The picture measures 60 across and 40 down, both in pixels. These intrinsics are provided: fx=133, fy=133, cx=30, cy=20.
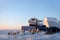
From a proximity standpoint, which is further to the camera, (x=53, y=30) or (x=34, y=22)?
(x=34, y=22)

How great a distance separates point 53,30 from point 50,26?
1.06 metres

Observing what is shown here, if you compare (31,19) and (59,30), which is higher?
(31,19)

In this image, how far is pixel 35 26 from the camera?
20.3 meters

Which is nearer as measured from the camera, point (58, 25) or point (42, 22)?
point (58, 25)

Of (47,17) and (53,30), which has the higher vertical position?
(47,17)

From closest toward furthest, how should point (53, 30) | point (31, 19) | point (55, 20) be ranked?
point (53, 30) < point (55, 20) < point (31, 19)

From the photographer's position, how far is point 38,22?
21.0 m

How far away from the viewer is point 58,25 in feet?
63.4

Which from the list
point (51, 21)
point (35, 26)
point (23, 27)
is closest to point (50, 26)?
point (51, 21)

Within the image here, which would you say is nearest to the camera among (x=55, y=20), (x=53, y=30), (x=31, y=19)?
(x=53, y=30)

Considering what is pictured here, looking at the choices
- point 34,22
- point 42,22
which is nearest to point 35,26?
point 34,22

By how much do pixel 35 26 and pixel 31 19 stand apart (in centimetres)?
130

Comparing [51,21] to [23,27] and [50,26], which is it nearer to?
[50,26]

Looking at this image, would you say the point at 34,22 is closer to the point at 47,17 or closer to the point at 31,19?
the point at 31,19
